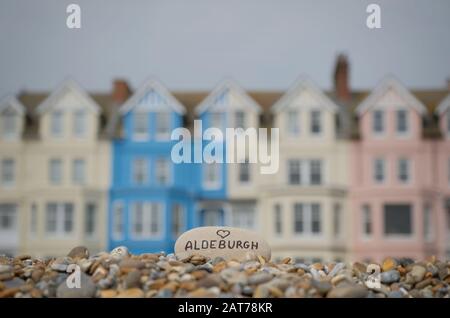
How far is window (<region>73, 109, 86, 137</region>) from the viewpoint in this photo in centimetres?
3731

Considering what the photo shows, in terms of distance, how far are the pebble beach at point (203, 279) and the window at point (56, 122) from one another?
29.4 meters

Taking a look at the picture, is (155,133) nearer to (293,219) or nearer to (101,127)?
(101,127)

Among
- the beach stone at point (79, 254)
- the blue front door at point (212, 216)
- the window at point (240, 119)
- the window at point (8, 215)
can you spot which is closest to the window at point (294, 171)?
the window at point (240, 119)

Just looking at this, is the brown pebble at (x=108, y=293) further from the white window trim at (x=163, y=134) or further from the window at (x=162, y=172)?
the white window trim at (x=163, y=134)

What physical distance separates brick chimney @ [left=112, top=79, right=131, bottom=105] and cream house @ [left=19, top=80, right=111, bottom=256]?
2.23ft

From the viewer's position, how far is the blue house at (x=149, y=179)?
1389 inches

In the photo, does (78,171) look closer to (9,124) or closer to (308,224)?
(9,124)

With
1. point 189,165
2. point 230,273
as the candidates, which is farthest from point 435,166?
point 230,273

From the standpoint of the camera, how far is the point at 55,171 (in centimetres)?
3681

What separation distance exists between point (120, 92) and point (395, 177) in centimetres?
1297

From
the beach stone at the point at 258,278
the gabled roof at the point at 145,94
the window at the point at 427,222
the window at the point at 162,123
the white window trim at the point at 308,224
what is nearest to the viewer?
the beach stone at the point at 258,278

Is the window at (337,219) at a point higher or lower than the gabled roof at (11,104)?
lower

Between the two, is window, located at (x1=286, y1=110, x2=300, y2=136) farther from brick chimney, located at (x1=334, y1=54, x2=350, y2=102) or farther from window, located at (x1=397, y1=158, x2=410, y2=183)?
window, located at (x1=397, y1=158, x2=410, y2=183)

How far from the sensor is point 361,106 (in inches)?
1448
